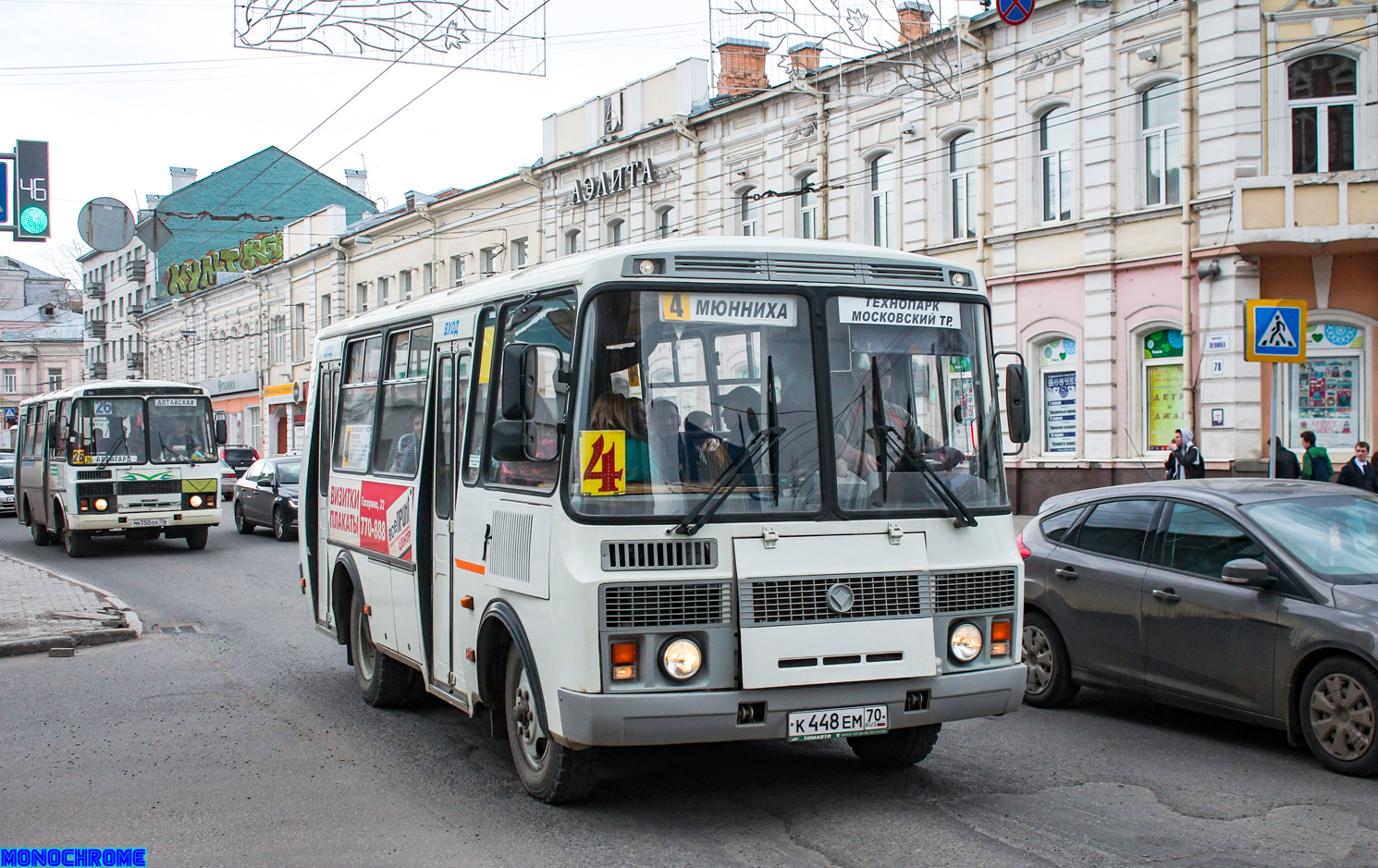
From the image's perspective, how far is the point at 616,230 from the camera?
34.6 metres

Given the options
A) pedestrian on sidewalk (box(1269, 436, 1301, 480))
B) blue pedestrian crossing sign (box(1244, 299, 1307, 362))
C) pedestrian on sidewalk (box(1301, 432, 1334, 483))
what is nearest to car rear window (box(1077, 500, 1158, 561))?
blue pedestrian crossing sign (box(1244, 299, 1307, 362))

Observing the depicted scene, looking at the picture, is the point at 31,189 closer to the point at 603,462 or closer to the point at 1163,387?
the point at 603,462

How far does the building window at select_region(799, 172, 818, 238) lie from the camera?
28250mm

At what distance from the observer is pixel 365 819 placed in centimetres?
609

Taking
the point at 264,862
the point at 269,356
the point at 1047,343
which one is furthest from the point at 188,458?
the point at 269,356

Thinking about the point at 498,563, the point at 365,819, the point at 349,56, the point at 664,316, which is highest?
the point at 349,56

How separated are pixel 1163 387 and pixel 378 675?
1662 centimetres

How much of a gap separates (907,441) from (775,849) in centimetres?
188

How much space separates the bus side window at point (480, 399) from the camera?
6.82 meters

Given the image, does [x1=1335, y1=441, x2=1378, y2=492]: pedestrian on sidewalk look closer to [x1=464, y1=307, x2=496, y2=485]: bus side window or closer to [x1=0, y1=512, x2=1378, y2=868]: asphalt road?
[x1=0, y1=512, x2=1378, y2=868]: asphalt road

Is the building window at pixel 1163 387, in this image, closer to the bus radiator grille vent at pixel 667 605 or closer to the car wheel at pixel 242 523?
the car wheel at pixel 242 523

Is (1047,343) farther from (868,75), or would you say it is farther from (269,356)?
(269,356)

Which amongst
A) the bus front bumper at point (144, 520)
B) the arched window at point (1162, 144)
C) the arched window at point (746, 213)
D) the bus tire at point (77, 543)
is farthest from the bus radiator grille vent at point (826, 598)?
the arched window at point (746, 213)

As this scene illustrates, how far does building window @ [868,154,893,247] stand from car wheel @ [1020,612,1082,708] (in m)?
18.7
